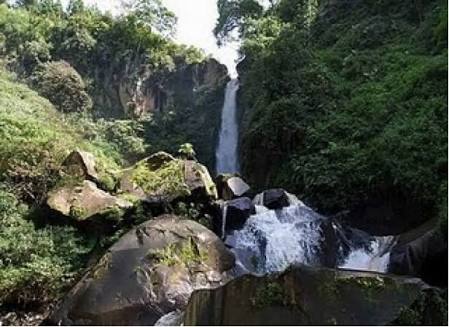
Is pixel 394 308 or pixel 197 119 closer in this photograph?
pixel 394 308

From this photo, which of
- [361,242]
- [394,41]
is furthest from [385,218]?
[394,41]

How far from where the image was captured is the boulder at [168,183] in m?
11.2

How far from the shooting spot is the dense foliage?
37.1 ft

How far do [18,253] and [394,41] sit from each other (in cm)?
1488

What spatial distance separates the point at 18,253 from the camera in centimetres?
932

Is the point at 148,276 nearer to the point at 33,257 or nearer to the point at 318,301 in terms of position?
the point at 33,257

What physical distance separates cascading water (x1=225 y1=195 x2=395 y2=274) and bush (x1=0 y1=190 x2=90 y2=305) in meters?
3.14

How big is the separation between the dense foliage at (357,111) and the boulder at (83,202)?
499cm

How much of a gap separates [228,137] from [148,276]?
16.0 meters

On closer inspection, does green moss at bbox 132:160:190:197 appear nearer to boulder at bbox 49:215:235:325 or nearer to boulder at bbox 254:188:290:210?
boulder at bbox 49:215:235:325

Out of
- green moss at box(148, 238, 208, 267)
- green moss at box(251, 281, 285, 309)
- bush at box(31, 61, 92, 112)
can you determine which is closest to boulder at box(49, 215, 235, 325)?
green moss at box(148, 238, 208, 267)

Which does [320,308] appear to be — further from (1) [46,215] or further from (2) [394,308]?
(1) [46,215]

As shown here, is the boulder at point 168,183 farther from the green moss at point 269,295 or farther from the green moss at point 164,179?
the green moss at point 269,295

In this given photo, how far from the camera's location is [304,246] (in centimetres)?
1030
